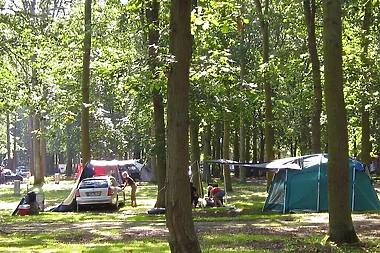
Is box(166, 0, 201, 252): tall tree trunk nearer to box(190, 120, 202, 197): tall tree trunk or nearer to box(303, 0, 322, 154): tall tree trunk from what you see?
box(303, 0, 322, 154): tall tree trunk

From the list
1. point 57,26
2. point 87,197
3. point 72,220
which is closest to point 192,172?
point 87,197

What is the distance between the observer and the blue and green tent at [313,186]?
1947 cm

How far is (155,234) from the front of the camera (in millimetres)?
13859

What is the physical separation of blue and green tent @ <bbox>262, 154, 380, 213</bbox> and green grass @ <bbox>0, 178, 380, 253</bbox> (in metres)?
1.15

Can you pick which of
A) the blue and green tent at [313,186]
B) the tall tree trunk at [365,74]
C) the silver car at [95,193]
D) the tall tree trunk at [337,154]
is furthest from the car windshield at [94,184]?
the tall tree trunk at [337,154]

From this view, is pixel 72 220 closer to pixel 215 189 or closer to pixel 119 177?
pixel 215 189

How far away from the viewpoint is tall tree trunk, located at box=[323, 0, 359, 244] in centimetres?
1026

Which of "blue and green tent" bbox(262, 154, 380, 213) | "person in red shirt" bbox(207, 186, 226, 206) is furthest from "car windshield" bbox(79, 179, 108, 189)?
"blue and green tent" bbox(262, 154, 380, 213)

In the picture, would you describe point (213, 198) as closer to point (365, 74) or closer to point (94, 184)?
point (94, 184)

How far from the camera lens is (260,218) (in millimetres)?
17547

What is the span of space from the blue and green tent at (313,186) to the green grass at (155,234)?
1.15m

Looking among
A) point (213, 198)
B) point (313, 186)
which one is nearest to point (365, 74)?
point (313, 186)

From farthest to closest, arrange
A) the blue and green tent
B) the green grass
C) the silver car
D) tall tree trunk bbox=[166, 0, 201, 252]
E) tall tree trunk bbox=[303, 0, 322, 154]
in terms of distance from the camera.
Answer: the silver car → tall tree trunk bbox=[303, 0, 322, 154] → the blue and green tent → the green grass → tall tree trunk bbox=[166, 0, 201, 252]

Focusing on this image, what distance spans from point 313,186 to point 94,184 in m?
8.56
